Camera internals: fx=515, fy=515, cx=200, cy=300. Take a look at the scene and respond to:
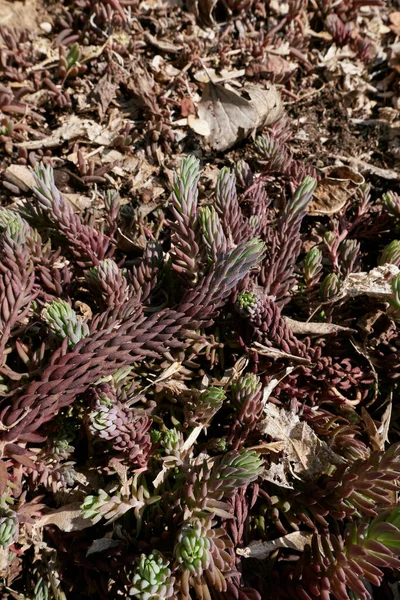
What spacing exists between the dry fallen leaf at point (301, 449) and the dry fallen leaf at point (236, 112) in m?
2.00

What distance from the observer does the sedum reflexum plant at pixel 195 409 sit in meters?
2.17

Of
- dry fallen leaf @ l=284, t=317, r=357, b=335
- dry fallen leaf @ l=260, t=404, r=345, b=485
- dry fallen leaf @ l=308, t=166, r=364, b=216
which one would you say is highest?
dry fallen leaf @ l=308, t=166, r=364, b=216

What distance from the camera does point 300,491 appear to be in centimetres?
244

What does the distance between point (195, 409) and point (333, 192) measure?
1786mm

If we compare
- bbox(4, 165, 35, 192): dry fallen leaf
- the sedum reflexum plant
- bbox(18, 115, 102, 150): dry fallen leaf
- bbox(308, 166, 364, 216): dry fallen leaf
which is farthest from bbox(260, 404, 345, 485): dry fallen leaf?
bbox(18, 115, 102, 150): dry fallen leaf

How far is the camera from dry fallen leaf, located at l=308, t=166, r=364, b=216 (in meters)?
3.39

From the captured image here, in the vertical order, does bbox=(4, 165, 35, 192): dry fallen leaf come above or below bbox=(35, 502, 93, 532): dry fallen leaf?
above

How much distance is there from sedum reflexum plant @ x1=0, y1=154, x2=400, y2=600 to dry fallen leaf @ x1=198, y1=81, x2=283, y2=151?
0.60m

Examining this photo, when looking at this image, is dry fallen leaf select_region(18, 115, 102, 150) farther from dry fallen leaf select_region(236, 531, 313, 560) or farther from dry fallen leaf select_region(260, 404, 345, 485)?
dry fallen leaf select_region(236, 531, 313, 560)

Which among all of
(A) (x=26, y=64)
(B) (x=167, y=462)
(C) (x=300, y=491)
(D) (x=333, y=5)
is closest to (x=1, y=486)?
(B) (x=167, y=462)

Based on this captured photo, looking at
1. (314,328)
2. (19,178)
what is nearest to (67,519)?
(314,328)

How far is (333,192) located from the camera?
3428 millimetres

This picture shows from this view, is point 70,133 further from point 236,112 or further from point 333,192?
point 333,192

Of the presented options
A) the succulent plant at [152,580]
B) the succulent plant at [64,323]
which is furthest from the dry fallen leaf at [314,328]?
the succulent plant at [152,580]
